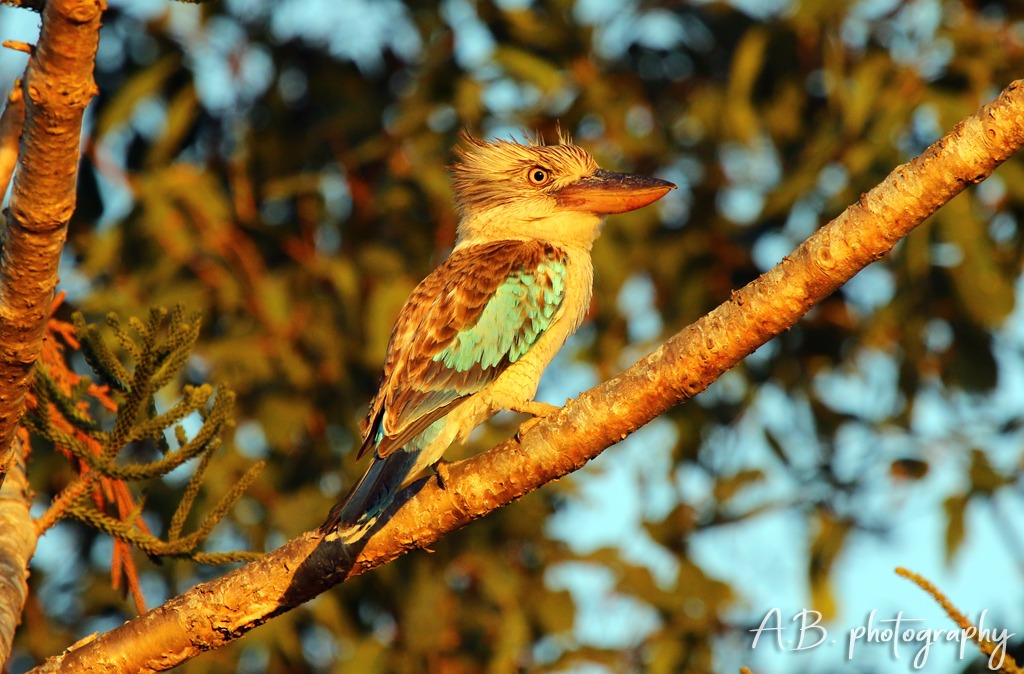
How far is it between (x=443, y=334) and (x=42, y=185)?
1.69m

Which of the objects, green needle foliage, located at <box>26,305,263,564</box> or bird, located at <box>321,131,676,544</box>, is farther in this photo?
bird, located at <box>321,131,676,544</box>

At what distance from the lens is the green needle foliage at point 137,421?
9.04 feet

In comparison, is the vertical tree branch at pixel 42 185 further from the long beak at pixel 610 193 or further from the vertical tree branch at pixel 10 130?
the long beak at pixel 610 193

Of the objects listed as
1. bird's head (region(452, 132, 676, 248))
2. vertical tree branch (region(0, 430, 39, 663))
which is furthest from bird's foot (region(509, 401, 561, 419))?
vertical tree branch (region(0, 430, 39, 663))

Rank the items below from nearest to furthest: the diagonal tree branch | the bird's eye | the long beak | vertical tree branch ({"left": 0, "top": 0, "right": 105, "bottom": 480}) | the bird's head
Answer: vertical tree branch ({"left": 0, "top": 0, "right": 105, "bottom": 480}), the diagonal tree branch, the long beak, the bird's head, the bird's eye

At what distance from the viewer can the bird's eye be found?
4.56 m

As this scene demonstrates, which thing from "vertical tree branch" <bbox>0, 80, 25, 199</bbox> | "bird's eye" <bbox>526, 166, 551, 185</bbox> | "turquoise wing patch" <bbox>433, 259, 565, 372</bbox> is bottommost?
"vertical tree branch" <bbox>0, 80, 25, 199</bbox>

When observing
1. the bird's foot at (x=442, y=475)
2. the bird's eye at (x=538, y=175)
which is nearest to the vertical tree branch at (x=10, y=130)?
the bird's foot at (x=442, y=475)

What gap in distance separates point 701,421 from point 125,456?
2289 mm

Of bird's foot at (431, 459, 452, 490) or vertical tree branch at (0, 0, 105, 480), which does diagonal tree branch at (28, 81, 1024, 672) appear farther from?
vertical tree branch at (0, 0, 105, 480)

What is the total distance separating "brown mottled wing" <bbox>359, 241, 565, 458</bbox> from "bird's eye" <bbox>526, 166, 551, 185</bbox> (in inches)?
18.3

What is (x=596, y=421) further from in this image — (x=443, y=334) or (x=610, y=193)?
(x=610, y=193)

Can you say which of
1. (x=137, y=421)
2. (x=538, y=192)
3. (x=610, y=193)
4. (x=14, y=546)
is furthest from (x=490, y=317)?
(x=14, y=546)

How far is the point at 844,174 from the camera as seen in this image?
499cm
